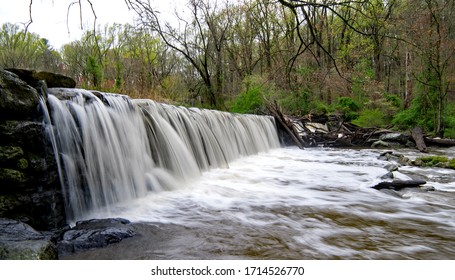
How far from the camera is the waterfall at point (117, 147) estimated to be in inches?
137

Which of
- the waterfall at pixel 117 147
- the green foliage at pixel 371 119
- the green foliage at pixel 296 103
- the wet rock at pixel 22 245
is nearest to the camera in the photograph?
the wet rock at pixel 22 245

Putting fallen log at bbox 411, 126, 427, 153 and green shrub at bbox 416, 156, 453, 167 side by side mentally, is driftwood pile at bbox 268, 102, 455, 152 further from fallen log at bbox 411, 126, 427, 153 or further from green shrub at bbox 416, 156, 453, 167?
green shrub at bbox 416, 156, 453, 167

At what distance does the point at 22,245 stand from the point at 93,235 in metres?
0.68

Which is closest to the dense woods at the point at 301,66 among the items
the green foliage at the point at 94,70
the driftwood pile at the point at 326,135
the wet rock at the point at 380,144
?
the green foliage at the point at 94,70

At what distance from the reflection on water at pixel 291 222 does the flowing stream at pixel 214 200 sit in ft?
0.04

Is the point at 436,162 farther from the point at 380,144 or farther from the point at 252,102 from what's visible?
the point at 252,102

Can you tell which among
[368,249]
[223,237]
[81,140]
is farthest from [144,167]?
[368,249]

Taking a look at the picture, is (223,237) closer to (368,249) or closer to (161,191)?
(368,249)

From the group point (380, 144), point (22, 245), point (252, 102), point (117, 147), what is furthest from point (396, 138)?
point (22, 245)

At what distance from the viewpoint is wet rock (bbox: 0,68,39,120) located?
110 inches

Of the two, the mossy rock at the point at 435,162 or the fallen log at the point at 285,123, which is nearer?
the mossy rock at the point at 435,162

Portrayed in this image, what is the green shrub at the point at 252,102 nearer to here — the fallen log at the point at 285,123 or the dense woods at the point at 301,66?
the dense woods at the point at 301,66

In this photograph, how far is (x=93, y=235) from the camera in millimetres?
2568

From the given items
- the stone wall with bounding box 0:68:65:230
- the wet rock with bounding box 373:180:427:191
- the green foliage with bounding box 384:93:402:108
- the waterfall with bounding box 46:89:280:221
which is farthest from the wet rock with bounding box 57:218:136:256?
the green foliage with bounding box 384:93:402:108
